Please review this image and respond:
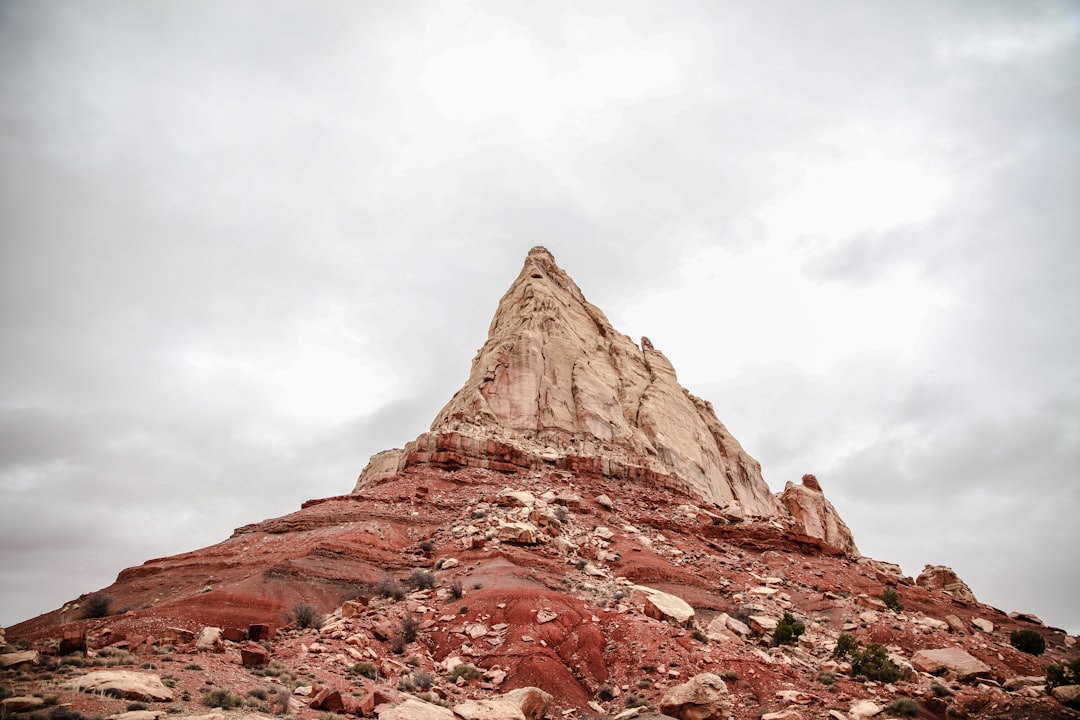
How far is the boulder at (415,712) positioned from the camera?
14438mm

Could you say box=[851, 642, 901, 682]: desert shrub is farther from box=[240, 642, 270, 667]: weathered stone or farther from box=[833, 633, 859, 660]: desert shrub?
box=[240, 642, 270, 667]: weathered stone

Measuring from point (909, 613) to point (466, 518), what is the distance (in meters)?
24.8

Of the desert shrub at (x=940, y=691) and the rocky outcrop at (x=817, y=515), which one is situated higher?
the rocky outcrop at (x=817, y=515)

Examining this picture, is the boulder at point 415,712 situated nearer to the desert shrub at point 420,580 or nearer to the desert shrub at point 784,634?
the desert shrub at point 420,580

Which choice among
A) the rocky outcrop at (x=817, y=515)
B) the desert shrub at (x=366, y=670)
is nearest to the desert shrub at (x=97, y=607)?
the desert shrub at (x=366, y=670)

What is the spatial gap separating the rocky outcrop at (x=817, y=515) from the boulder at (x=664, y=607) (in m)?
50.2

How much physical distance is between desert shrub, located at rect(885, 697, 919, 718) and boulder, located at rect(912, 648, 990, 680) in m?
5.18

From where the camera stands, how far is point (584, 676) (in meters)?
20.7

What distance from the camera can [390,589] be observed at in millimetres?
26703

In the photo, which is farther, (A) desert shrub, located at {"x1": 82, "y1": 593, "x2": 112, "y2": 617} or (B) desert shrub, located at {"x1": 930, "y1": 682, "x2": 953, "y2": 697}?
(A) desert shrub, located at {"x1": 82, "y1": 593, "x2": 112, "y2": 617}

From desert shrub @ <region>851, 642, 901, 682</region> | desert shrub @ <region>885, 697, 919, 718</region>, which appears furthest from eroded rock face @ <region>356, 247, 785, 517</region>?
desert shrub @ <region>885, 697, 919, 718</region>

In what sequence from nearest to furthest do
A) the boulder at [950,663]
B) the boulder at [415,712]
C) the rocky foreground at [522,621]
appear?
the boulder at [415,712] → the rocky foreground at [522,621] → the boulder at [950,663]

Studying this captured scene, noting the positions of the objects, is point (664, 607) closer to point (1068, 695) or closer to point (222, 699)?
point (1068, 695)

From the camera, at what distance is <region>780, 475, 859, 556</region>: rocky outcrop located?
71188mm
